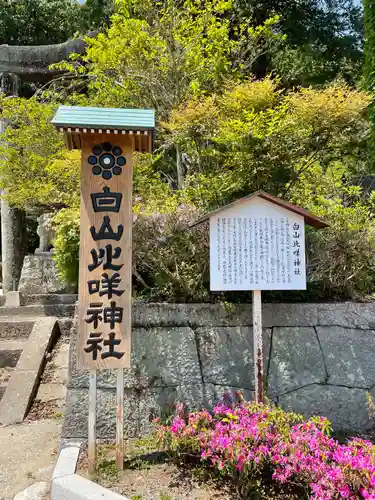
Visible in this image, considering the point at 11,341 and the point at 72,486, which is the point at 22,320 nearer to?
the point at 11,341

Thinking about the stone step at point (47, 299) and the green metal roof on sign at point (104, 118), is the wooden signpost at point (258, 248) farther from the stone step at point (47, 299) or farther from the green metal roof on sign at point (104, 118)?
the stone step at point (47, 299)

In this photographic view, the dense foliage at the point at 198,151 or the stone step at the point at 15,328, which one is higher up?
the dense foliage at the point at 198,151

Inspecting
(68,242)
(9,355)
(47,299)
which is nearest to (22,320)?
(47,299)

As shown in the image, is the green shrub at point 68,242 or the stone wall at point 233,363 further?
the green shrub at point 68,242

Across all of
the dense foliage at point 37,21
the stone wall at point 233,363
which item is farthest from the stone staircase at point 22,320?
the dense foliage at point 37,21

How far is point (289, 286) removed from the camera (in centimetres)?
370

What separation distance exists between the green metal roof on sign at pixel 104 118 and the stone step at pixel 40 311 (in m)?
4.66

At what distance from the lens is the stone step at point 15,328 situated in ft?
21.4

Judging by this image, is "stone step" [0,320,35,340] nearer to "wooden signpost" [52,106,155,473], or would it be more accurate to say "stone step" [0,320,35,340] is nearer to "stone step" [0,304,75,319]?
"stone step" [0,304,75,319]

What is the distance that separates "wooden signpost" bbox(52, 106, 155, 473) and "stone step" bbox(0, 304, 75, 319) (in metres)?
4.18

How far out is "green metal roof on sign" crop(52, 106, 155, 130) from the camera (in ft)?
10.6

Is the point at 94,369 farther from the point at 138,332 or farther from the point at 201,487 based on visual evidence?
the point at 201,487

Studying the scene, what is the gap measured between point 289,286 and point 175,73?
146 inches

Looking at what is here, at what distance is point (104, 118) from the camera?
329cm
